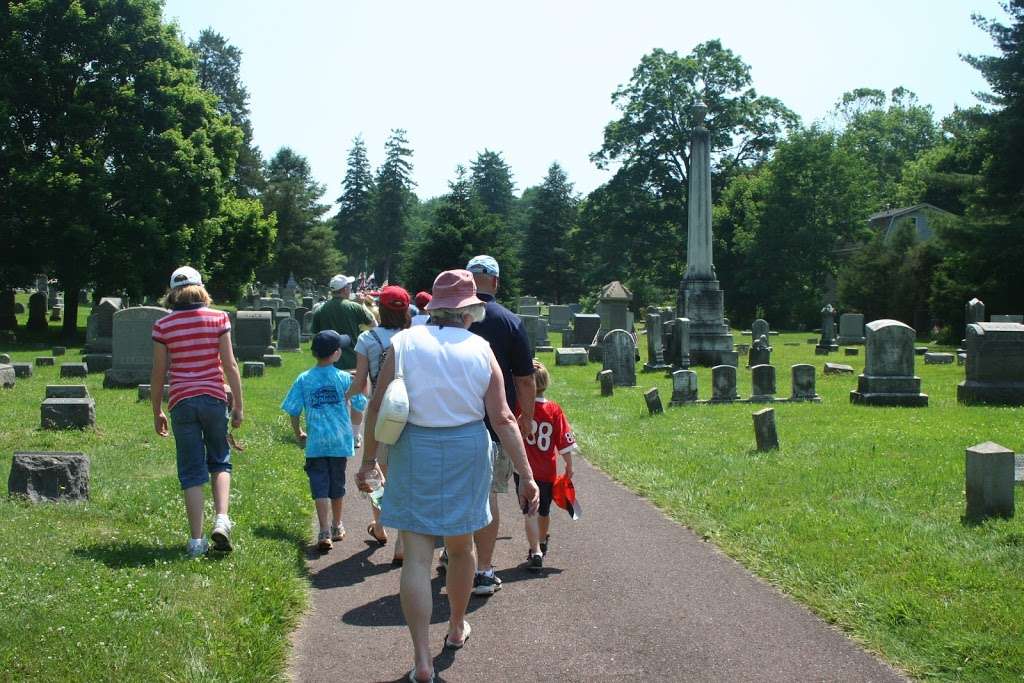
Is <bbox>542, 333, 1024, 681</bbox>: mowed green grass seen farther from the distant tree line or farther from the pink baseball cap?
the distant tree line

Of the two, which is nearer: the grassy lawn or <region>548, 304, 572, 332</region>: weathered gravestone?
the grassy lawn

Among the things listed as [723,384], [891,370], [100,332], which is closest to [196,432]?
[723,384]

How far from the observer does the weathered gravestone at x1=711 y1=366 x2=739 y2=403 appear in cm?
1875

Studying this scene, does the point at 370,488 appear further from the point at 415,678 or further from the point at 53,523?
the point at 53,523

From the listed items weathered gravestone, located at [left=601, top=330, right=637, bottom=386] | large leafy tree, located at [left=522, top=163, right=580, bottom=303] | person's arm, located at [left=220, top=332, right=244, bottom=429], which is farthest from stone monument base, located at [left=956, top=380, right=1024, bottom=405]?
large leafy tree, located at [left=522, top=163, right=580, bottom=303]

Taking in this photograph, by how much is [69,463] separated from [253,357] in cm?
1940

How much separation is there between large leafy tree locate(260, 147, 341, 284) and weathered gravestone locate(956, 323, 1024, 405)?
178 ft

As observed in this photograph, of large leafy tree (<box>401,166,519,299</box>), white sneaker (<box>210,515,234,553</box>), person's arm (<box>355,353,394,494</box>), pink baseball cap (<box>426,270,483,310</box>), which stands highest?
large leafy tree (<box>401,166,519,299</box>)

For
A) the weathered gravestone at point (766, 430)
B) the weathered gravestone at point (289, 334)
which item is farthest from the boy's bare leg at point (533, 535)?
the weathered gravestone at point (289, 334)

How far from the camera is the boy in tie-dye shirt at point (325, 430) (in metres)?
8.09

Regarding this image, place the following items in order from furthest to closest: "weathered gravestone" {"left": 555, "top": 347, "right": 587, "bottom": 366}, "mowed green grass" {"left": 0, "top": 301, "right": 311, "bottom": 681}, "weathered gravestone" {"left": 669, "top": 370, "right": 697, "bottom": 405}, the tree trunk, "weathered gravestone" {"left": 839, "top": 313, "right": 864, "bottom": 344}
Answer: "weathered gravestone" {"left": 839, "top": 313, "right": 864, "bottom": 344}
the tree trunk
"weathered gravestone" {"left": 555, "top": 347, "right": 587, "bottom": 366}
"weathered gravestone" {"left": 669, "top": 370, "right": 697, "bottom": 405}
"mowed green grass" {"left": 0, "top": 301, "right": 311, "bottom": 681}

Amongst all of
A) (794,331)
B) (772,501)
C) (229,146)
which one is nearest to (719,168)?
(794,331)

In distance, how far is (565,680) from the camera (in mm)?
5219

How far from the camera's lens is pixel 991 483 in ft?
27.0
